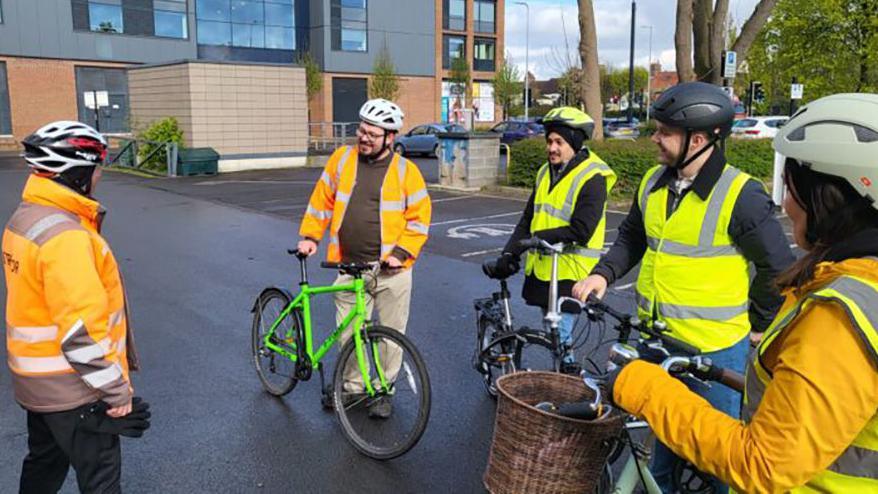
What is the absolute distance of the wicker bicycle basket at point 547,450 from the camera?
2.23 metres

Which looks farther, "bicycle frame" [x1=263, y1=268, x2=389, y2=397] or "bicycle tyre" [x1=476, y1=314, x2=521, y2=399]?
"bicycle tyre" [x1=476, y1=314, x2=521, y2=399]

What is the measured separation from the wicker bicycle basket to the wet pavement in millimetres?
1766

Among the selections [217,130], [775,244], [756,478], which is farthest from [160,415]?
[217,130]

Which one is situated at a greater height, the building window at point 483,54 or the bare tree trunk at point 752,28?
the building window at point 483,54

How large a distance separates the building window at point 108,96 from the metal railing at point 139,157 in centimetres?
1339

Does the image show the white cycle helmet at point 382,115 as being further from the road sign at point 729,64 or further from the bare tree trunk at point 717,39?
the bare tree trunk at point 717,39

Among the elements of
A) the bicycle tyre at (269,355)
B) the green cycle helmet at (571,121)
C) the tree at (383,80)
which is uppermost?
the tree at (383,80)

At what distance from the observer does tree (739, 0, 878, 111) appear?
23.3 meters

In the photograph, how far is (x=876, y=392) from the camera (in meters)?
1.43

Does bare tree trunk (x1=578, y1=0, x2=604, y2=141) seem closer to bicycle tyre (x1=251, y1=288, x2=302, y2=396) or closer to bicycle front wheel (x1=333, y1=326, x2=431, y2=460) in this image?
bicycle tyre (x1=251, y1=288, x2=302, y2=396)

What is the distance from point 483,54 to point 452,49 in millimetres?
3985

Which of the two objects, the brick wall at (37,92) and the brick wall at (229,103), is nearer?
the brick wall at (229,103)

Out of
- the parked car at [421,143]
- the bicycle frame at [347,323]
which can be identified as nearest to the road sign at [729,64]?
the bicycle frame at [347,323]

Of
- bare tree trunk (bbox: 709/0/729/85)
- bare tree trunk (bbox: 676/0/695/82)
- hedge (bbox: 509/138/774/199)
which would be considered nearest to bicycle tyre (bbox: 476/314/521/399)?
hedge (bbox: 509/138/774/199)
